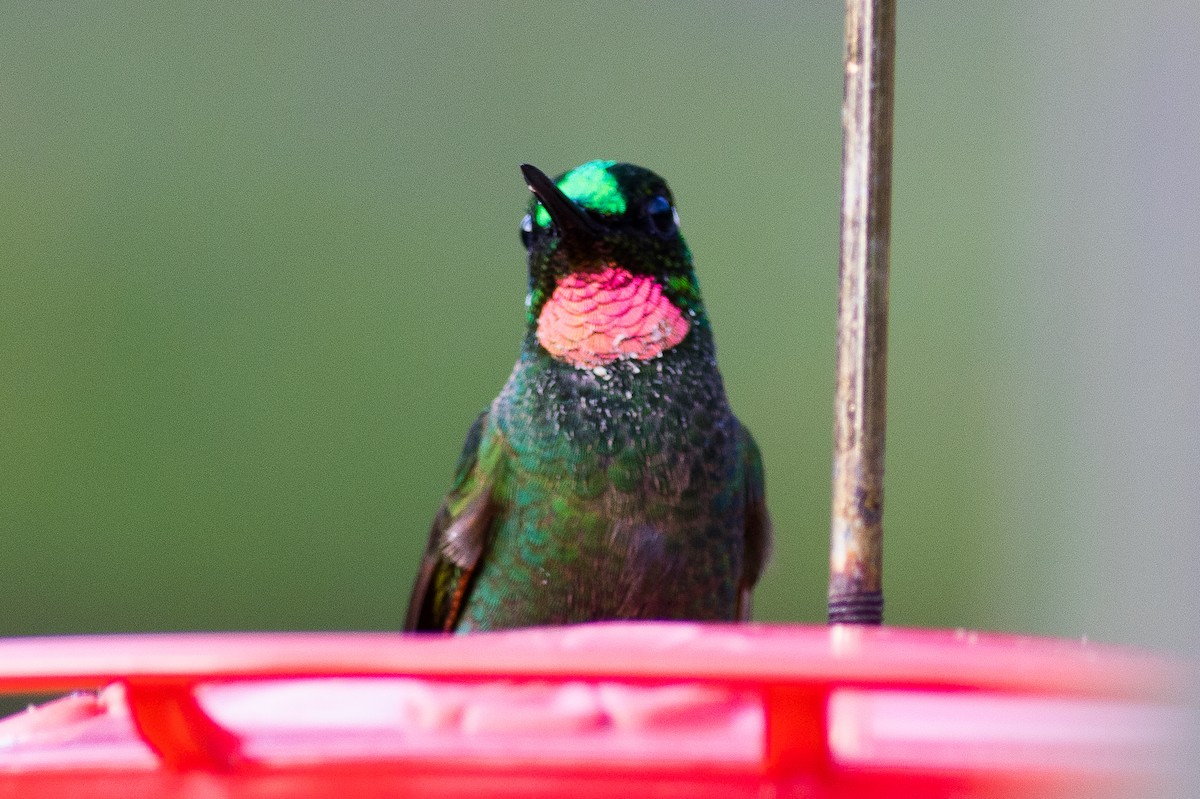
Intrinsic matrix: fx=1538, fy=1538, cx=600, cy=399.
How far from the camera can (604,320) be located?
1632 millimetres

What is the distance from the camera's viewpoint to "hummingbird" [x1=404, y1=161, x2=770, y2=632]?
158cm

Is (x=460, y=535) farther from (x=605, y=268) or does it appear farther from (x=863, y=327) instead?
(x=863, y=327)

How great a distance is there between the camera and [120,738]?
1.84 feet

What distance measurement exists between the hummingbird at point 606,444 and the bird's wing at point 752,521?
0.04 m

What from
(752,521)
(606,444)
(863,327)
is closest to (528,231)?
(606,444)

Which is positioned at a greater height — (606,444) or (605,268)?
(605,268)

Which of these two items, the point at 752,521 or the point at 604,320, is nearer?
the point at 604,320

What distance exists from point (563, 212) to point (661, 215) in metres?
0.14

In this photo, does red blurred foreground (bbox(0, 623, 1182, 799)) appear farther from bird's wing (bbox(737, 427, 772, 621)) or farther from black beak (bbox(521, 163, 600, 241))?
Answer: bird's wing (bbox(737, 427, 772, 621))

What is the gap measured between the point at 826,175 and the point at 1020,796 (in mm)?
3029

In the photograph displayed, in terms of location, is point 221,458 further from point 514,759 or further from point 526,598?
point 514,759

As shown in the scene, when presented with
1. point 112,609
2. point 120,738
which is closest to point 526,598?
point 120,738

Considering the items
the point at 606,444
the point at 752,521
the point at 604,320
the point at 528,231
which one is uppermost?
the point at 528,231

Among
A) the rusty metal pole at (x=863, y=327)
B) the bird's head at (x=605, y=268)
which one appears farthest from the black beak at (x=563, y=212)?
the rusty metal pole at (x=863, y=327)
